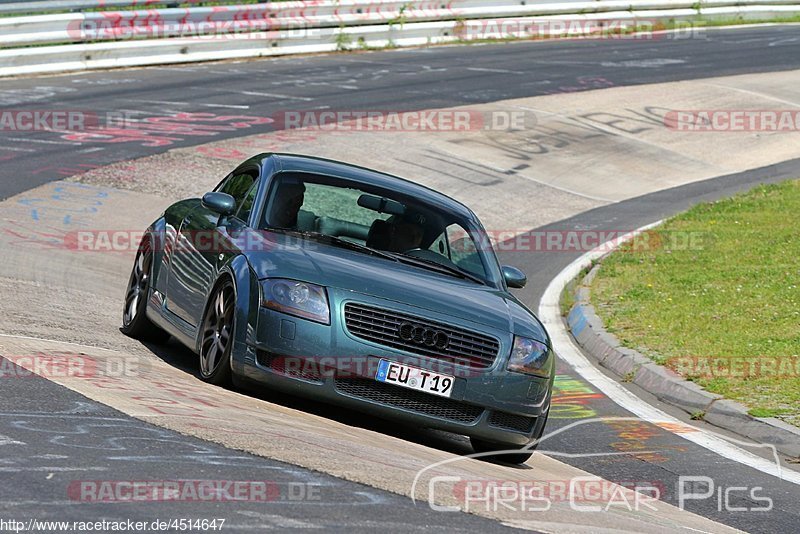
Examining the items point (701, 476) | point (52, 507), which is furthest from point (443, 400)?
point (52, 507)

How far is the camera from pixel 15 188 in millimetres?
15859

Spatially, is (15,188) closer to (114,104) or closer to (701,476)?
(114,104)

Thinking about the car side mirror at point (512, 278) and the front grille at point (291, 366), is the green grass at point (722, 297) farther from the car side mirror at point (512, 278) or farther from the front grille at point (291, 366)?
the front grille at point (291, 366)

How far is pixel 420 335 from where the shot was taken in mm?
7637

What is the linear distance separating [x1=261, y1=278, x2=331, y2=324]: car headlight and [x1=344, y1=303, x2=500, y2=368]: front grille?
139 mm

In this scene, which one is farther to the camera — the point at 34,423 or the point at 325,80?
the point at 325,80

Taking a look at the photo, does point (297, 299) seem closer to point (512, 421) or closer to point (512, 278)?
point (512, 421)

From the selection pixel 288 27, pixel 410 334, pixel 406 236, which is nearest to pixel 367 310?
pixel 410 334

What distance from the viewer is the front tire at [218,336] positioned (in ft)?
26.0

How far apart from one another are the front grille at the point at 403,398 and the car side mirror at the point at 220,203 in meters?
1.84

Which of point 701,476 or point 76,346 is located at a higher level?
point 76,346

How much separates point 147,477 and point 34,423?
1045 millimetres
